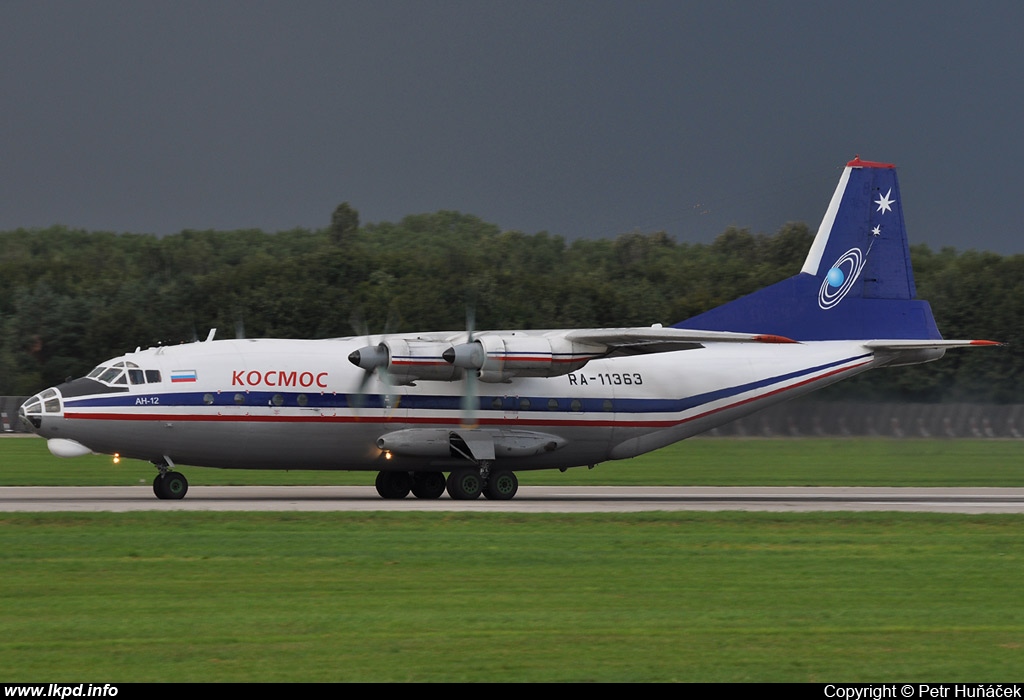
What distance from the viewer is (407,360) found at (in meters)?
26.4

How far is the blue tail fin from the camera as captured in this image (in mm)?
31297

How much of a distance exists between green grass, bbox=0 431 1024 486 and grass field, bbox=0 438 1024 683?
12.7 metres

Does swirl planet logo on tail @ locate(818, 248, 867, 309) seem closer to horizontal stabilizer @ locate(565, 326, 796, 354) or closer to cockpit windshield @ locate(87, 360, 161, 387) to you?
horizontal stabilizer @ locate(565, 326, 796, 354)

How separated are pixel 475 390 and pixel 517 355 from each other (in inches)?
59.5

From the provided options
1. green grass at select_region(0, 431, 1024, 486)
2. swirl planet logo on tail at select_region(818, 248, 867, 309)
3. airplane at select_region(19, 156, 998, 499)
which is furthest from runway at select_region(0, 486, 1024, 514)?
swirl planet logo on tail at select_region(818, 248, 867, 309)

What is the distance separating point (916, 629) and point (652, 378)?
17.4 metres

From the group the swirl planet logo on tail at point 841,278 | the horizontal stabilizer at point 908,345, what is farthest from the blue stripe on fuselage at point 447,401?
the swirl planet logo on tail at point 841,278

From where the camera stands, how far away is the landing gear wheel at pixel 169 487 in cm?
2606

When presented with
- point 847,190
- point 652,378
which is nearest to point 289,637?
point 652,378

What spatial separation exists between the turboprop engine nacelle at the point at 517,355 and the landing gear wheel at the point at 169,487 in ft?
19.6

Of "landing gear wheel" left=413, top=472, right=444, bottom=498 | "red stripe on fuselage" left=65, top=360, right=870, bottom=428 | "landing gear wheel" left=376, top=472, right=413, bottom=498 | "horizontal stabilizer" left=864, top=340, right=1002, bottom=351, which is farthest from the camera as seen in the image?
"horizontal stabilizer" left=864, top=340, right=1002, bottom=351

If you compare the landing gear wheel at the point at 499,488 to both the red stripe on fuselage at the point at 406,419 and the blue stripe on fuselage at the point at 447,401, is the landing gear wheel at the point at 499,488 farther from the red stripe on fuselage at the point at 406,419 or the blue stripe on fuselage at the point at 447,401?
the blue stripe on fuselage at the point at 447,401

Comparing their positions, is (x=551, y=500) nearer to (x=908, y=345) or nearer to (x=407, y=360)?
(x=407, y=360)
